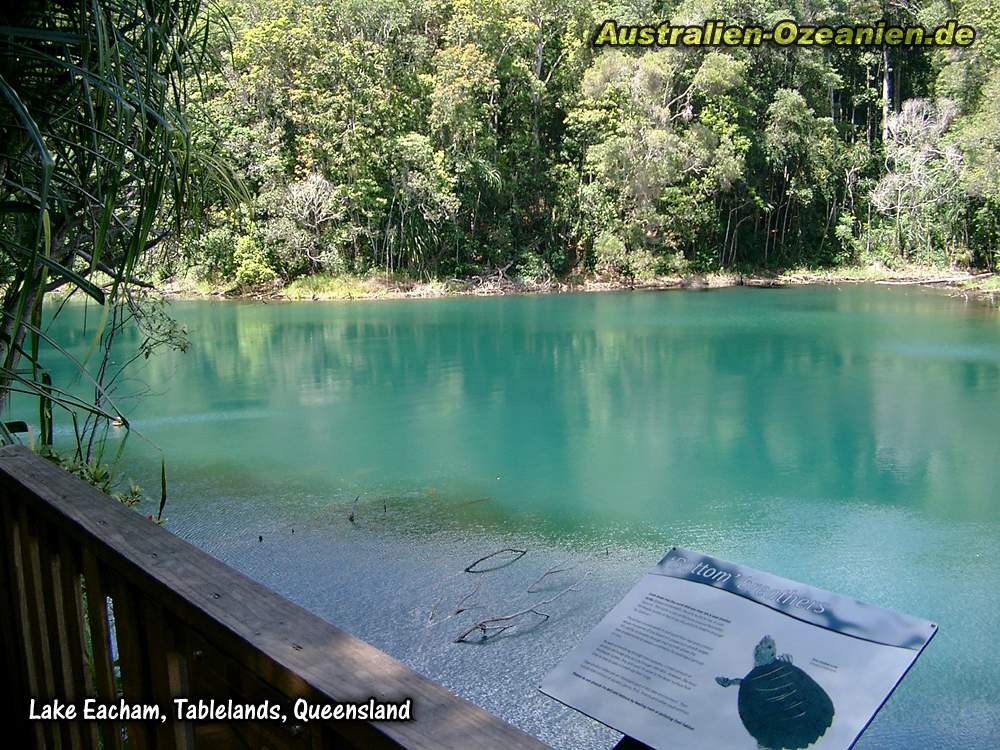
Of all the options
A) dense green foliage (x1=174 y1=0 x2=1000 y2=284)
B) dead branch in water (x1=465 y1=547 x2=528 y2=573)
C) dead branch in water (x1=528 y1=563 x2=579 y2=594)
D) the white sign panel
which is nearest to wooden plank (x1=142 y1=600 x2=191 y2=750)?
the white sign panel

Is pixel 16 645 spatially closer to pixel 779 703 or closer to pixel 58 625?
pixel 58 625

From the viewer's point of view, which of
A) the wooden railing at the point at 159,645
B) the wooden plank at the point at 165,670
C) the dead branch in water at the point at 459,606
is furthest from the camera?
the dead branch in water at the point at 459,606

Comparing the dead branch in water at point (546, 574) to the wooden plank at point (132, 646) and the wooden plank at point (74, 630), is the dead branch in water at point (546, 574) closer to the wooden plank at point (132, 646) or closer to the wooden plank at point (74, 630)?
the wooden plank at point (74, 630)

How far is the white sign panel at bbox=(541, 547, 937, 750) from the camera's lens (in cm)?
116

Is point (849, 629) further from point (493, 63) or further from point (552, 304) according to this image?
point (493, 63)

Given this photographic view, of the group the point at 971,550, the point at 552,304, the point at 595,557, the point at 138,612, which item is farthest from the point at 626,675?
the point at 552,304

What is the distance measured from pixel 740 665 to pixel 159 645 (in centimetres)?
75

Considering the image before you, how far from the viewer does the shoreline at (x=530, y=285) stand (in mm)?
22469

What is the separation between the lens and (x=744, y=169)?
80.6 feet

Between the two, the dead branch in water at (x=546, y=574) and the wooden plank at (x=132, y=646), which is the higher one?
the wooden plank at (x=132, y=646)

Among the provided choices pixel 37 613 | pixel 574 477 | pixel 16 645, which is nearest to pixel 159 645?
pixel 37 613

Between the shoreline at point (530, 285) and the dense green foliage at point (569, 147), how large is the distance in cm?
51

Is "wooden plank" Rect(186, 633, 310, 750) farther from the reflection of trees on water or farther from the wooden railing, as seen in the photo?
the reflection of trees on water

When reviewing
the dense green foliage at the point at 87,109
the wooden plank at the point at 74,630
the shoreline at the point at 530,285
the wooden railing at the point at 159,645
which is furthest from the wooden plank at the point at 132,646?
the shoreline at the point at 530,285
